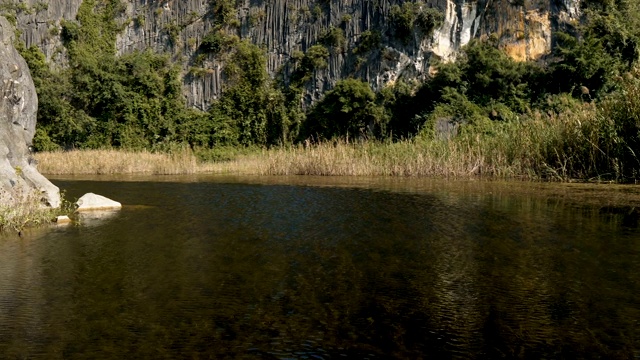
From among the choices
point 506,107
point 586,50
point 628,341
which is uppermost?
point 586,50

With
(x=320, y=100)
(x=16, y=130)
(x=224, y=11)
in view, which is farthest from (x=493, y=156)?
(x=224, y=11)

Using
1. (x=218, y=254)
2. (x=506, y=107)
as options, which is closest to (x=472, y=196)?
(x=218, y=254)

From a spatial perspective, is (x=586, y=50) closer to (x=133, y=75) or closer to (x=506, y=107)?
(x=506, y=107)

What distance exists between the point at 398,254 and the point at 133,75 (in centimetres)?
3008

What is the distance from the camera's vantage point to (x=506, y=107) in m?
25.7

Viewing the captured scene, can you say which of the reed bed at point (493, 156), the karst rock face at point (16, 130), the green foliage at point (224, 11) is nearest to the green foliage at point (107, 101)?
the green foliage at point (224, 11)

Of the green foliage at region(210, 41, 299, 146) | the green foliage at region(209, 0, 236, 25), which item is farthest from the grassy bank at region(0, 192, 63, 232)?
the green foliage at region(209, 0, 236, 25)

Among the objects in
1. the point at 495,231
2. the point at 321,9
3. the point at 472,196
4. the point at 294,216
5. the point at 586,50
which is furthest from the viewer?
the point at 321,9

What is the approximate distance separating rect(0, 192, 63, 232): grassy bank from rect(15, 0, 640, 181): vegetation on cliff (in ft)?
33.7

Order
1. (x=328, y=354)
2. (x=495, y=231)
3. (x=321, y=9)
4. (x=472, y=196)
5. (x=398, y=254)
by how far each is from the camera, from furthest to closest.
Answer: (x=321, y=9)
(x=472, y=196)
(x=495, y=231)
(x=398, y=254)
(x=328, y=354)

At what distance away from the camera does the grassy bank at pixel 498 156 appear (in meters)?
13.2

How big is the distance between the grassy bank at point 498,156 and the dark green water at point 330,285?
4544 millimetres

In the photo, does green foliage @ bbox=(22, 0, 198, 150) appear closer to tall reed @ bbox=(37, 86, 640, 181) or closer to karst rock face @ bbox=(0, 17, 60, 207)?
tall reed @ bbox=(37, 86, 640, 181)

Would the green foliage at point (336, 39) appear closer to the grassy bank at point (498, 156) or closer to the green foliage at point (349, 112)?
the green foliage at point (349, 112)
